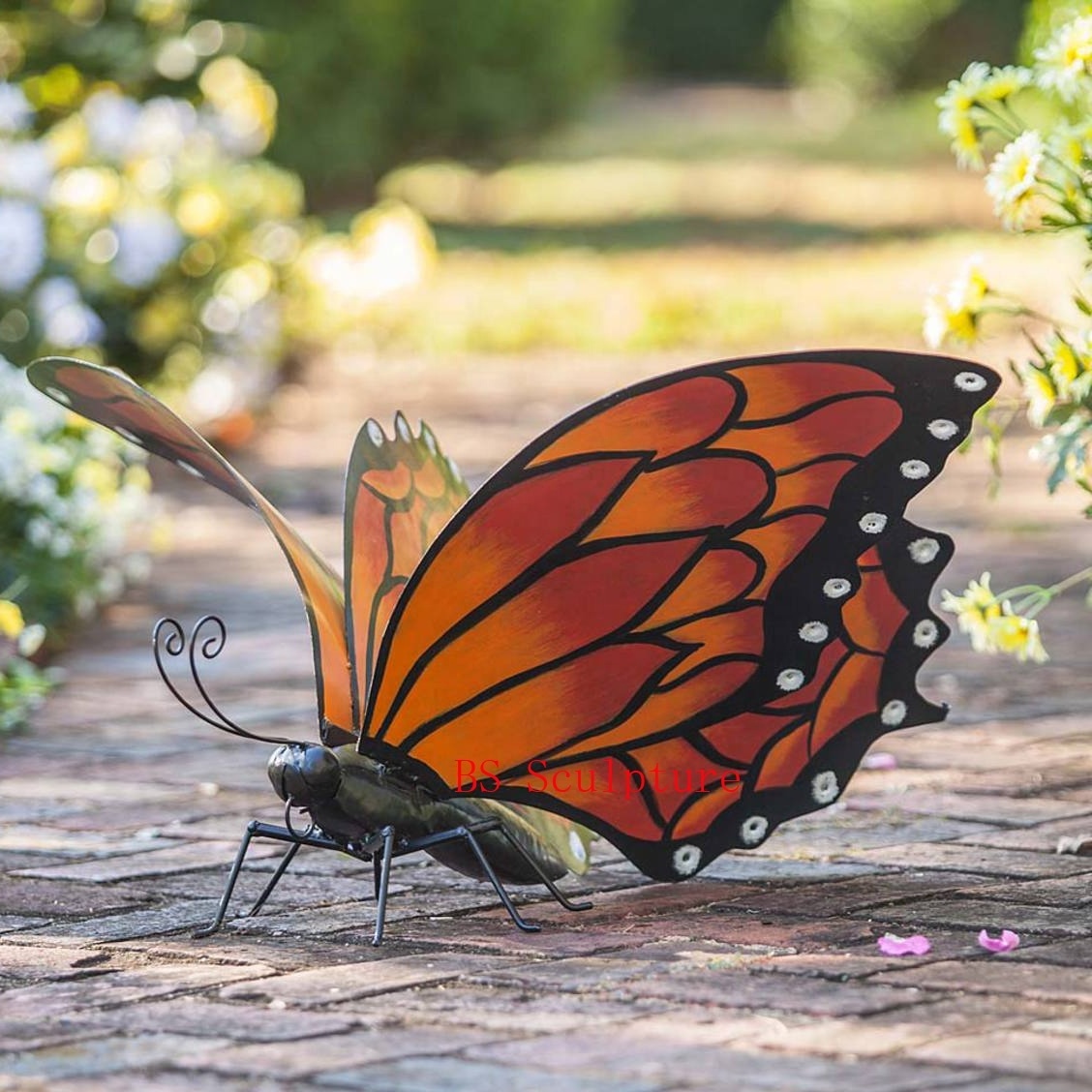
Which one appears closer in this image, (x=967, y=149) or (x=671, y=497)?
(x=671, y=497)

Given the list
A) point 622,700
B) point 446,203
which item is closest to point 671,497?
point 622,700

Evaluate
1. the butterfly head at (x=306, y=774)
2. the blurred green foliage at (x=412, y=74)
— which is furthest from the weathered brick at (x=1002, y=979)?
the blurred green foliage at (x=412, y=74)

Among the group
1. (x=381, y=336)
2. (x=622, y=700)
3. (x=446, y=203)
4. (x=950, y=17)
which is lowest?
(x=622, y=700)

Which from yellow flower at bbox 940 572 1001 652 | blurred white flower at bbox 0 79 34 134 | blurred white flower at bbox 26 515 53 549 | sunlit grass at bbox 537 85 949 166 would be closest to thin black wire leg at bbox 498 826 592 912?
yellow flower at bbox 940 572 1001 652

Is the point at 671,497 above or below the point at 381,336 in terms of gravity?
below

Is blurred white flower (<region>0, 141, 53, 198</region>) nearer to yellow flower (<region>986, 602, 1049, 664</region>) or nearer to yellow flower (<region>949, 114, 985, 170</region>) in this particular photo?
yellow flower (<region>949, 114, 985, 170</region>)

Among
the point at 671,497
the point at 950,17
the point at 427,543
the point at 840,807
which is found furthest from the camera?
the point at 950,17

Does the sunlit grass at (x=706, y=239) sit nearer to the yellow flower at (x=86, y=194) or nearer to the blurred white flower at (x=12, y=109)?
the yellow flower at (x=86, y=194)

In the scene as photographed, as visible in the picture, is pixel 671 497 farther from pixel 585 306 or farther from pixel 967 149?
A: pixel 585 306
